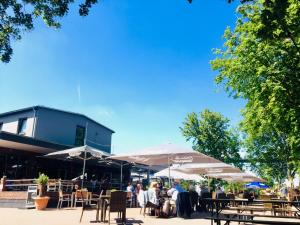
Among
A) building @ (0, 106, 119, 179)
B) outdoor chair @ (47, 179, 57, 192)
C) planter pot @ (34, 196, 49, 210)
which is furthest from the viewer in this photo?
building @ (0, 106, 119, 179)

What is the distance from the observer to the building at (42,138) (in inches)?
815

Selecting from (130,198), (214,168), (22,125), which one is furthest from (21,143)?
(214,168)

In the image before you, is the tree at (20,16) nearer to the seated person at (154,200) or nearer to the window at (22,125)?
the seated person at (154,200)

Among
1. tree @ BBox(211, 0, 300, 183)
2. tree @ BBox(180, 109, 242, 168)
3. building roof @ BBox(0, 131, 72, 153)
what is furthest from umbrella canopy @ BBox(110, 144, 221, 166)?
tree @ BBox(180, 109, 242, 168)

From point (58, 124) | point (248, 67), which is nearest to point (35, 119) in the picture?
point (58, 124)

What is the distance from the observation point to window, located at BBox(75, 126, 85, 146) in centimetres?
3005

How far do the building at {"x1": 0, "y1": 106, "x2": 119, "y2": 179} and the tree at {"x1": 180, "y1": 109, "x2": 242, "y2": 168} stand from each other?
10898mm

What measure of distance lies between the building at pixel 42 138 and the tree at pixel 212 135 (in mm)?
10898

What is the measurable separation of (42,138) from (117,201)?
64.8 feet

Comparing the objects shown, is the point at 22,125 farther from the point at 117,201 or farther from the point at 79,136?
the point at 117,201

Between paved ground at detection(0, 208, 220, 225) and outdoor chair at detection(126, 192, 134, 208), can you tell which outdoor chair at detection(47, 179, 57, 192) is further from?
paved ground at detection(0, 208, 220, 225)

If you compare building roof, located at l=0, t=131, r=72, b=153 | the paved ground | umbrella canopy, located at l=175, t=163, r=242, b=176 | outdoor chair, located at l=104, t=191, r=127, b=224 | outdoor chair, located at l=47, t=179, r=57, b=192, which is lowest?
the paved ground

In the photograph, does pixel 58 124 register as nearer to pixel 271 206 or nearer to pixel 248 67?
pixel 248 67

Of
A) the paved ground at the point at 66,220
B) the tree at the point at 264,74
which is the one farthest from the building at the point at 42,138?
the tree at the point at 264,74
